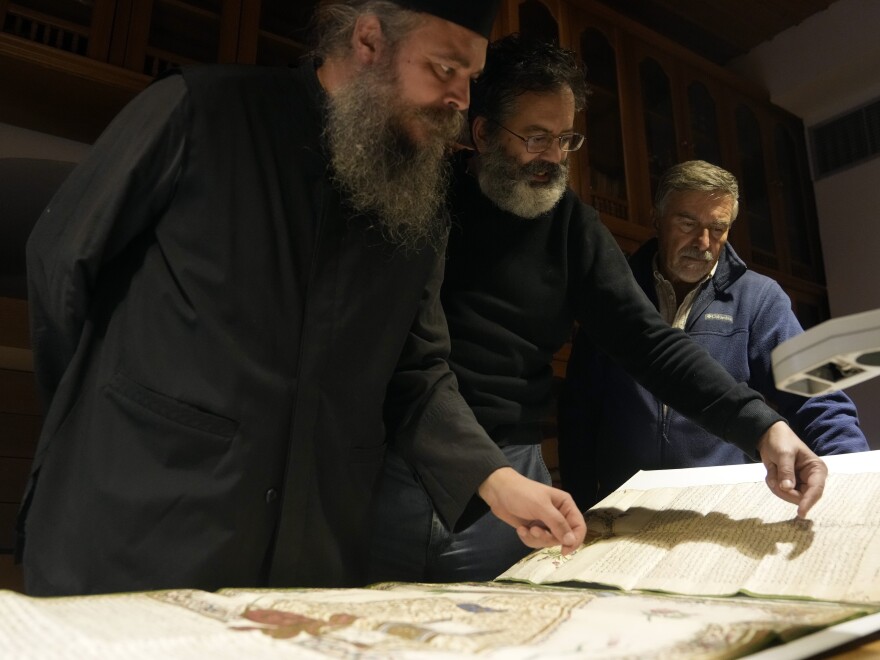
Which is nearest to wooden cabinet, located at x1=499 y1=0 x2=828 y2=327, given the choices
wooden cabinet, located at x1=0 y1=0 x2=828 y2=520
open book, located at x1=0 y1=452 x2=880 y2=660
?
wooden cabinet, located at x1=0 y1=0 x2=828 y2=520

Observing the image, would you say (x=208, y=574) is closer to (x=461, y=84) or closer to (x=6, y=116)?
(x=461, y=84)

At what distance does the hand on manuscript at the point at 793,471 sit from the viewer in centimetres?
76

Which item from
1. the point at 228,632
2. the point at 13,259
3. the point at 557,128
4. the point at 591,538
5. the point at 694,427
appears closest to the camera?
the point at 228,632

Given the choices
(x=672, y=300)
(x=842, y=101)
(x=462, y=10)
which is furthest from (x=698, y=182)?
(x=842, y=101)

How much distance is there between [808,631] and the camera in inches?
16.3

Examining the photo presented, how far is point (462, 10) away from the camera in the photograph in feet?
2.72

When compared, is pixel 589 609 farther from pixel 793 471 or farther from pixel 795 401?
pixel 795 401

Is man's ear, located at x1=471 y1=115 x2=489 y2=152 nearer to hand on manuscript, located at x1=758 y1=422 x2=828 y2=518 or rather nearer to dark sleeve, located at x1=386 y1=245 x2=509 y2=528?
dark sleeve, located at x1=386 y1=245 x2=509 y2=528

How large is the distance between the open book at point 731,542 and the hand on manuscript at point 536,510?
0.04 m

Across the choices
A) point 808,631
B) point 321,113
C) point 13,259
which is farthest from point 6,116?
point 808,631

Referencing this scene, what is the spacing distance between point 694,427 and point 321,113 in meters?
0.82

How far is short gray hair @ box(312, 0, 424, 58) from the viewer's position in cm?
85

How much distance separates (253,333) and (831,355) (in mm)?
493

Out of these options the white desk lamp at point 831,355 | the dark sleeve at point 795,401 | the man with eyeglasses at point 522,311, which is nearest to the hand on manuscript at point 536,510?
the man with eyeglasses at point 522,311
